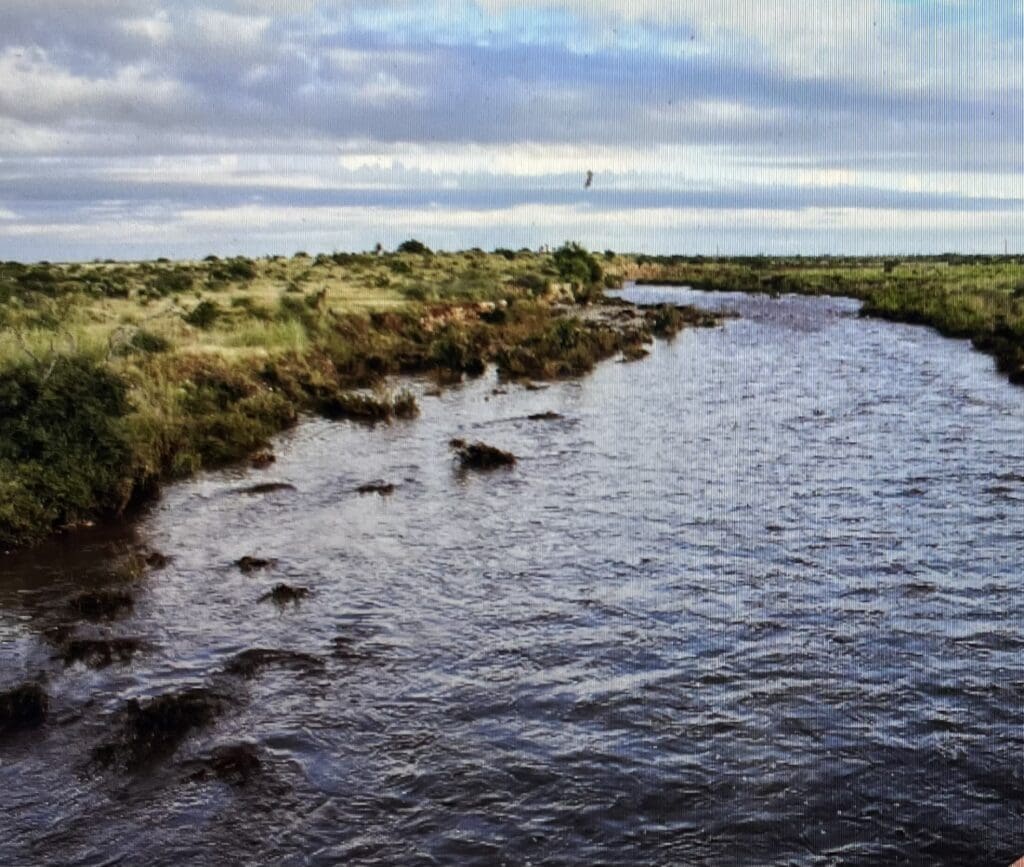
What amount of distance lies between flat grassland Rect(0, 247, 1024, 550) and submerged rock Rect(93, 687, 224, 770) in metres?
6.48

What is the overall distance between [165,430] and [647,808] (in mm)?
14202

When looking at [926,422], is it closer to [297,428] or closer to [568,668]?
[297,428]

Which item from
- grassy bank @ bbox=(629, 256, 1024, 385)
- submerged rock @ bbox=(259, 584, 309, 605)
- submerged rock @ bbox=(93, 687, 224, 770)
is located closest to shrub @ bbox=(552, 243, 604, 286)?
grassy bank @ bbox=(629, 256, 1024, 385)

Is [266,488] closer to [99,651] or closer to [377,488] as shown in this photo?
[377,488]

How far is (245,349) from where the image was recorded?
89.4 ft

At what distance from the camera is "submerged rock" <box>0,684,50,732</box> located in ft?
31.0

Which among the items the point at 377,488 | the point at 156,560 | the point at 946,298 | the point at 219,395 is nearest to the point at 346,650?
the point at 156,560

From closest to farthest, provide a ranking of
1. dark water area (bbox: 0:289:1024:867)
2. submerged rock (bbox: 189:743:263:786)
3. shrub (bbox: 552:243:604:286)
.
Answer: dark water area (bbox: 0:289:1024:867) → submerged rock (bbox: 189:743:263:786) → shrub (bbox: 552:243:604:286)

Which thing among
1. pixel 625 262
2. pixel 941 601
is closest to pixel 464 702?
pixel 941 601

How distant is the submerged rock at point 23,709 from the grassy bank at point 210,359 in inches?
225

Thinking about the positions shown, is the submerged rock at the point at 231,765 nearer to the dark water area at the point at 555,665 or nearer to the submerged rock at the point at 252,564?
the dark water area at the point at 555,665

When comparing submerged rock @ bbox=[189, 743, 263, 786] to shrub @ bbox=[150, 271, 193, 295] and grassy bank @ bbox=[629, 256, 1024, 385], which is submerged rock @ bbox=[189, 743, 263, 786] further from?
shrub @ bbox=[150, 271, 193, 295]

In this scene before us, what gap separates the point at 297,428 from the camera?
24641mm

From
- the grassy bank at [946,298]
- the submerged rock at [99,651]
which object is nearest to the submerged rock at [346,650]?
the submerged rock at [99,651]
